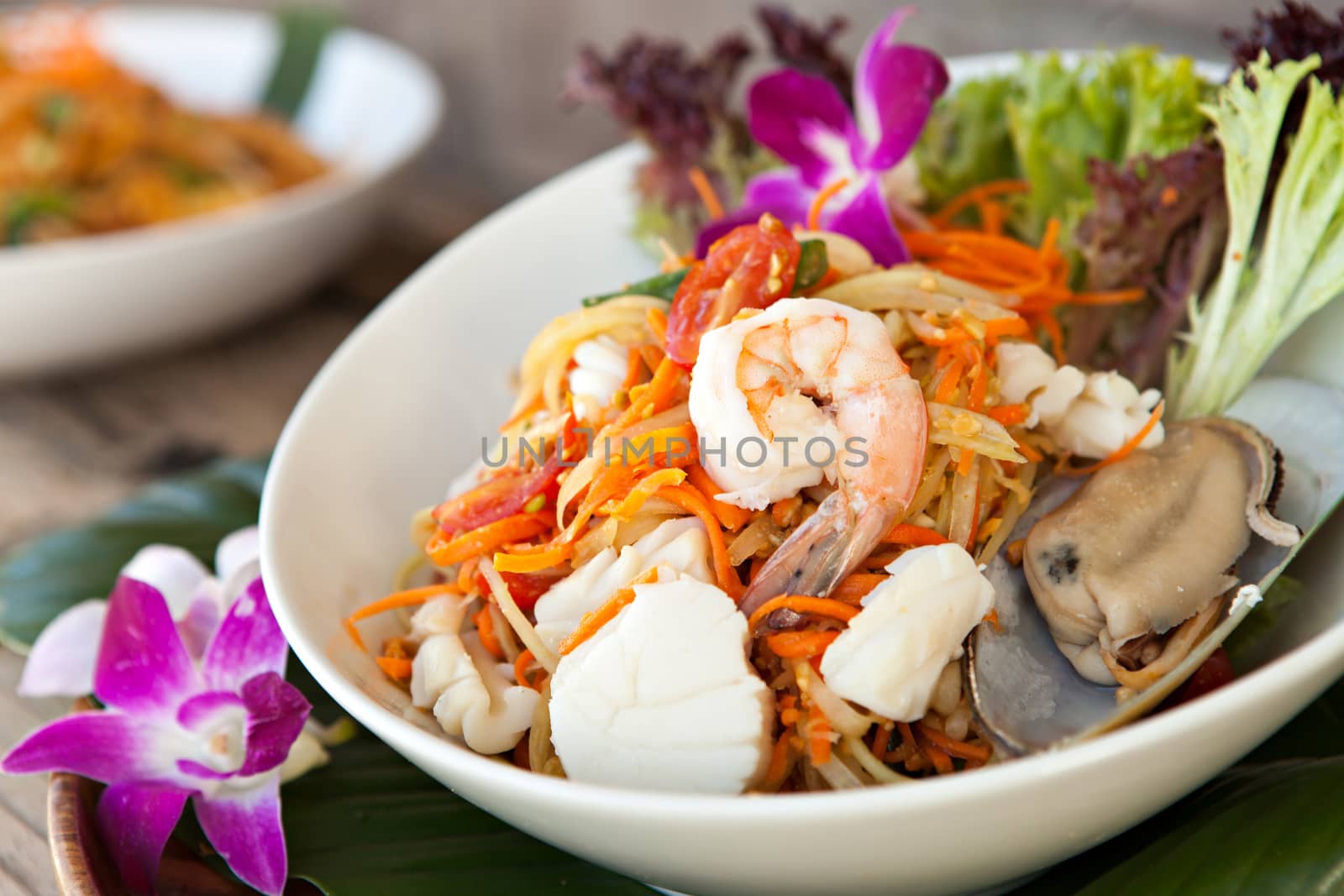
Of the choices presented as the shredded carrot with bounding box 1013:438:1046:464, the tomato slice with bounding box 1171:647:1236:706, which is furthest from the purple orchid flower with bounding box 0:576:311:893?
the tomato slice with bounding box 1171:647:1236:706

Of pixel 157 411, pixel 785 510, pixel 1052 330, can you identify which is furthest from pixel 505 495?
pixel 157 411

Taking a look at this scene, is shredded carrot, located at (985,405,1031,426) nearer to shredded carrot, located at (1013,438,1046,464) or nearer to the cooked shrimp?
shredded carrot, located at (1013,438,1046,464)

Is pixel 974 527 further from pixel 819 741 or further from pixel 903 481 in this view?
pixel 819 741

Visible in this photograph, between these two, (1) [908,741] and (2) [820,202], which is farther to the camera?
(2) [820,202]

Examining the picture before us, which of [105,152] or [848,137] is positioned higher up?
[848,137]

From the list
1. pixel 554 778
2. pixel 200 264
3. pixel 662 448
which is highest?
pixel 662 448

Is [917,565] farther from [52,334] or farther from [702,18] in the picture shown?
[702,18]

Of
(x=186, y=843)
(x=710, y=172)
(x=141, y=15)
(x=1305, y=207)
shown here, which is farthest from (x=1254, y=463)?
(x=141, y=15)
